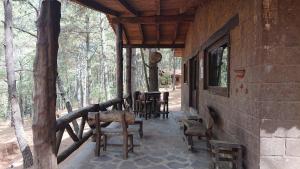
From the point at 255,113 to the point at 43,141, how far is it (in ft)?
8.04

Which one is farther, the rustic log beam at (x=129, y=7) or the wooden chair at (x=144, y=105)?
the wooden chair at (x=144, y=105)

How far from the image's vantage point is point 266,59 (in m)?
2.73

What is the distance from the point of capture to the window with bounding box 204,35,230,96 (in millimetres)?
4423

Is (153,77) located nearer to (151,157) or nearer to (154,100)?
(154,100)

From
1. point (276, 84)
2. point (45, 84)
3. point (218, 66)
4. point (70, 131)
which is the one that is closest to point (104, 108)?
point (70, 131)

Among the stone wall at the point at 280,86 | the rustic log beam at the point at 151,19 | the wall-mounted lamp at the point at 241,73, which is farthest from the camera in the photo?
the rustic log beam at the point at 151,19

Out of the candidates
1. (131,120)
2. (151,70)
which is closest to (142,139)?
(131,120)

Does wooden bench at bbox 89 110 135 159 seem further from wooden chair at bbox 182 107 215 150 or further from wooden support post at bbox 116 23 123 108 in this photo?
wooden support post at bbox 116 23 123 108

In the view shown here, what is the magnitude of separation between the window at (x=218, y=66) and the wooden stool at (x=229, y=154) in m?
1.03

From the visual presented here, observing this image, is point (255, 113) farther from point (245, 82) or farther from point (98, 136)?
point (98, 136)

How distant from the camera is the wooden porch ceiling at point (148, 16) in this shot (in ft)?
20.7

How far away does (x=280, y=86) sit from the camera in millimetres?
2734

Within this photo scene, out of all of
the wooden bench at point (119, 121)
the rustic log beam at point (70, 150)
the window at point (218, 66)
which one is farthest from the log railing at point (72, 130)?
the window at point (218, 66)

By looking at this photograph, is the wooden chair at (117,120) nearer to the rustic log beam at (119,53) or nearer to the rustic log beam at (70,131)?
the rustic log beam at (70,131)
